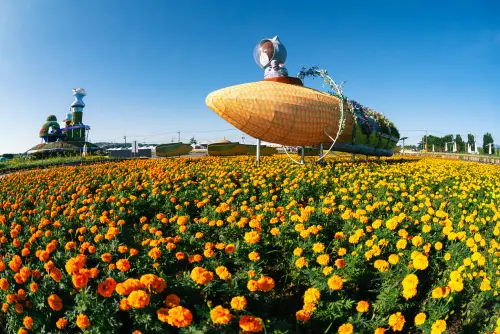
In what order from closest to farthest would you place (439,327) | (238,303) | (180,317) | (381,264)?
1. (180,317)
2. (439,327)
3. (238,303)
4. (381,264)

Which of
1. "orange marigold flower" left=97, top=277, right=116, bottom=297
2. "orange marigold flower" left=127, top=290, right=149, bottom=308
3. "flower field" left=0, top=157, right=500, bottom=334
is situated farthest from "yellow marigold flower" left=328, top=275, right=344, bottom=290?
"orange marigold flower" left=97, top=277, right=116, bottom=297

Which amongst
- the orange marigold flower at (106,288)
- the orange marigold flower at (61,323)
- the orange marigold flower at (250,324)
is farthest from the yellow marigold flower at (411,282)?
the orange marigold flower at (61,323)

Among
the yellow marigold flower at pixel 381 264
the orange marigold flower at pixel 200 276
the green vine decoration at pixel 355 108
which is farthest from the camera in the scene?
the green vine decoration at pixel 355 108

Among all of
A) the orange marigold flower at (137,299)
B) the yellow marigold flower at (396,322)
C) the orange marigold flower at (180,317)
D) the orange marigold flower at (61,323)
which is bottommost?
the orange marigold flower at (61,323)

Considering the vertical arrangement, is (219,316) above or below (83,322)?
above

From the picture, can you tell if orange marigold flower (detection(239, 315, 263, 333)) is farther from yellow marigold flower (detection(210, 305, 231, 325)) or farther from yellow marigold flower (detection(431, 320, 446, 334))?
yellow marigold flower (detection(431, 320, 446, 334))

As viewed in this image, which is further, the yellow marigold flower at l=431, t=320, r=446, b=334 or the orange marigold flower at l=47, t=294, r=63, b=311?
the orange marigold flower at l=47, t=294, r=63, b=311

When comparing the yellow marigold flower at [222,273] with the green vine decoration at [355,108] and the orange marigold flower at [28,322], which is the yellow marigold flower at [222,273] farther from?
the green vine decoration at [355,108]

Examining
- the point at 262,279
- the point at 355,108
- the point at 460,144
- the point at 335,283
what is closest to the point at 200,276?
the point at 262,279

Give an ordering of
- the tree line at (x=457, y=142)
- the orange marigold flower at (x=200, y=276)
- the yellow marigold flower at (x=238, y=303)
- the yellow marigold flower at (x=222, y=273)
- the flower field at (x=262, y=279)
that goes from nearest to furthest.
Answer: the yellow marigold flower at (x=238, y=303) < the flower field at (x=262, y=279) < the orange marigold flower at (x=200, y=276) < the yellow marigold flower at (x=222, y=273) < the tree line at (x=457, y=142)

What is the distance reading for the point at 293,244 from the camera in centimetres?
427

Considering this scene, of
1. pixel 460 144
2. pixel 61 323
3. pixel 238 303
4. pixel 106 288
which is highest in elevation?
pixel 460 144

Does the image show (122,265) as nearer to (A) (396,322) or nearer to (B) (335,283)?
(B) (335,283)

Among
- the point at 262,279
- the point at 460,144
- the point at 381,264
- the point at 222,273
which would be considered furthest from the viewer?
the point at 460,144
